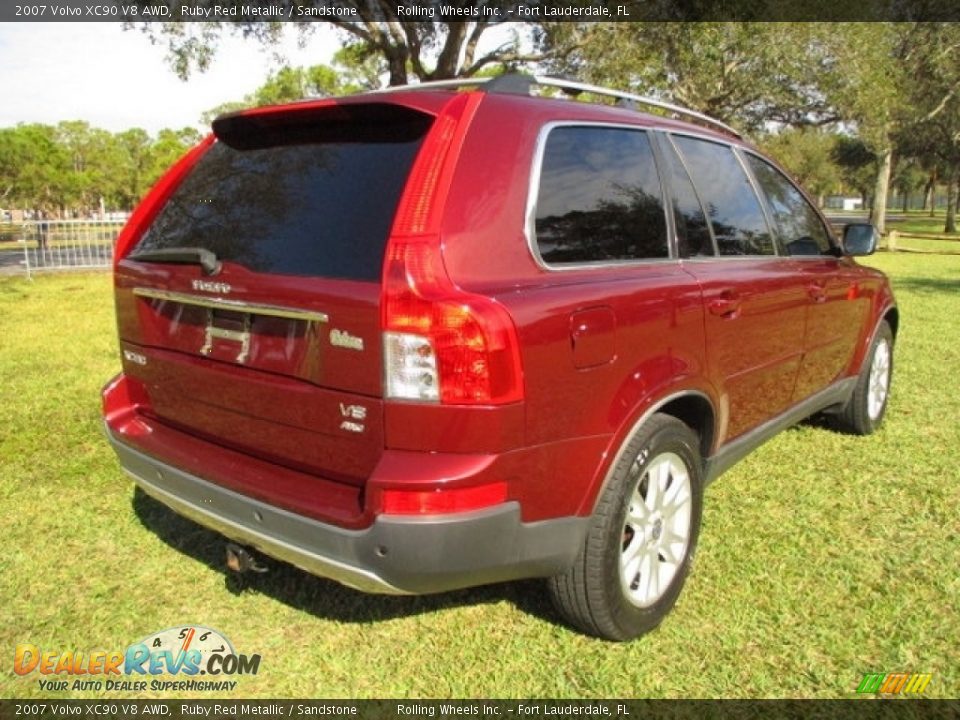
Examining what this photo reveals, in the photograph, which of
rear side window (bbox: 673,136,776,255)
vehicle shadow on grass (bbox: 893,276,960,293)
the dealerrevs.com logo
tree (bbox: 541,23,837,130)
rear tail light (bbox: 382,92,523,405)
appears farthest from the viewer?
tree (bbox: 541,23,837,130)

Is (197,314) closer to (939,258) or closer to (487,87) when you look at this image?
(487,87)

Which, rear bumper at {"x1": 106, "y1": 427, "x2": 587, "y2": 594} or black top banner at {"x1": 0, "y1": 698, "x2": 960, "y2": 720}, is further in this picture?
black top banner at {"x1": 0, "y1": 698, "x2": 960, "y2": 720}

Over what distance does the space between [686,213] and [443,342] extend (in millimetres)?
1470

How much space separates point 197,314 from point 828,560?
2.79m

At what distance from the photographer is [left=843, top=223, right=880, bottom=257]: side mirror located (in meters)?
4.39

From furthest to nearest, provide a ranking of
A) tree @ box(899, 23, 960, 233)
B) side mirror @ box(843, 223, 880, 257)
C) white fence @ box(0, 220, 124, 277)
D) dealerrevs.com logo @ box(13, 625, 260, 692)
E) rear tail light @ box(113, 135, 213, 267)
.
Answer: tree @ box(899, 23, 960, 233) → white fence @ box(0, 220, 124, 277) → side mirror @ box(843, 223, 880, 257) → rear tail light @ box(113, 135, 213, 267) → dealerrevs.com logo @ box(13, 625, 260, 692)

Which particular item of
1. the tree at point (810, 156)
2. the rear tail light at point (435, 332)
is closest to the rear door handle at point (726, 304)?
the rear tail light at point (435, 332)

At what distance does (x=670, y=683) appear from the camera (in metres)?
2.50

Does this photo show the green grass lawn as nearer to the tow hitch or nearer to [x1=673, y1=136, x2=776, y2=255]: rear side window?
the tow hitch

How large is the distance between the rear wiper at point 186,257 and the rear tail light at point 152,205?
0.60 feet

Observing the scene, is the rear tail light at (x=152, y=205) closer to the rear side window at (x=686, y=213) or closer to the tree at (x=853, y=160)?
the rear side window at (x=686, y=213)

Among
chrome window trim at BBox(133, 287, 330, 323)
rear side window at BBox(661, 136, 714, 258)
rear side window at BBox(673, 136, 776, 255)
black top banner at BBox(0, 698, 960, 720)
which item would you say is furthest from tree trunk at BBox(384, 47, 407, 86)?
black top banner at BBox(0, 698, 960, 720)

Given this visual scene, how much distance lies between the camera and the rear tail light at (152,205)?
300 centimetres

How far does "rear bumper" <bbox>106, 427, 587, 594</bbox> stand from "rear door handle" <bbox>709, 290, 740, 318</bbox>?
1.07 metres
